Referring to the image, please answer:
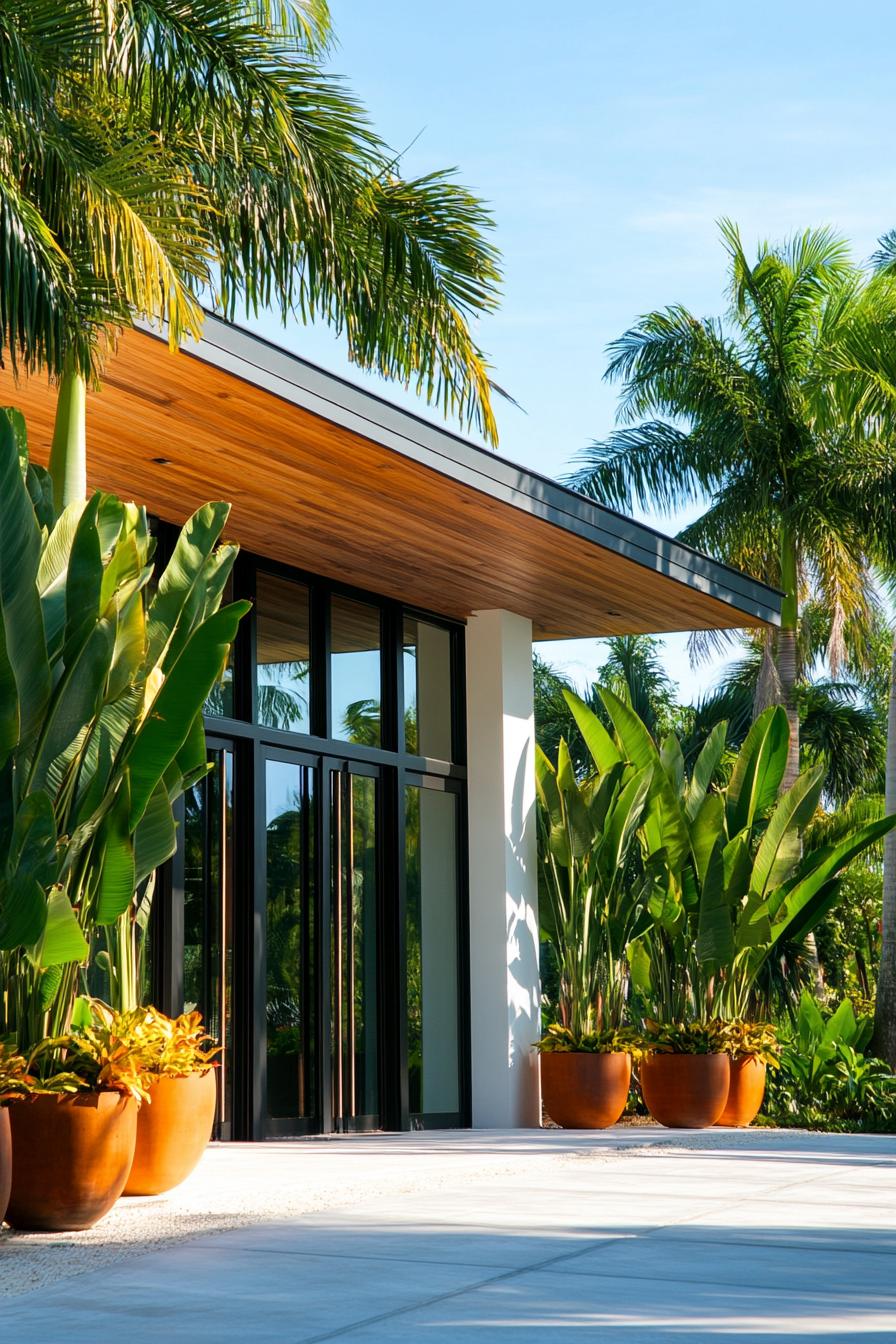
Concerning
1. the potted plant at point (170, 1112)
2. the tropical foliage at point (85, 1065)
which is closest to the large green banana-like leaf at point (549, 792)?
the potted plant at point (170, 1112)

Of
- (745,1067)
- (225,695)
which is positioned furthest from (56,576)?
(745,1067)

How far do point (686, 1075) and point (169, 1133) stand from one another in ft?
15.8

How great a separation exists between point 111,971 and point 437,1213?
1.58m

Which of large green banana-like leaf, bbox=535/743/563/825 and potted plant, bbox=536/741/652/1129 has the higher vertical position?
large green banana-like leaf, bbox=535/743/563/825

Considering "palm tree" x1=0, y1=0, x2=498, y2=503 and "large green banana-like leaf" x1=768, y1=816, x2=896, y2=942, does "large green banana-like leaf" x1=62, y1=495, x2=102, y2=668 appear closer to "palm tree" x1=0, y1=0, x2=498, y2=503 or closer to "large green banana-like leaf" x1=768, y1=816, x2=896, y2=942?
"palm tree" x1=0, y1=0, x2=498, y2=503

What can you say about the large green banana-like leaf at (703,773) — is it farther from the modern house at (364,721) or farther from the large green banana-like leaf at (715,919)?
the modern house at (364,721)

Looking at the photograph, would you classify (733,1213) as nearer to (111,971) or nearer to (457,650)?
(111,971)

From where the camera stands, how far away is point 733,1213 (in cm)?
572

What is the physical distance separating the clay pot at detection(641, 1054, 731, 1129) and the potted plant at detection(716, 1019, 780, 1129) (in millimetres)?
163

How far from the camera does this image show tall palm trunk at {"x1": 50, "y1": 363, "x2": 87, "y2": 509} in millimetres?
5824

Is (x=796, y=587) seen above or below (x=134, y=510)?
above

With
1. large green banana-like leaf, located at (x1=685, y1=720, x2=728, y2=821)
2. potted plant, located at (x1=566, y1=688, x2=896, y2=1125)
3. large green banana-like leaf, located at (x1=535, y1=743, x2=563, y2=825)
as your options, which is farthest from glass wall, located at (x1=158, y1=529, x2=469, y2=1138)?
large green banana-like leaf, located at (x1=685, y1=720, x2=728, y2=821)

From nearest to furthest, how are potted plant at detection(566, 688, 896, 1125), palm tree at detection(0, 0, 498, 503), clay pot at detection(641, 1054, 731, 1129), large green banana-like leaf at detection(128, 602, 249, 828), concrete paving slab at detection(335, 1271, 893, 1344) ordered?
concrete paving slab at detection(335, 1271, 893, 1344) < large green banana-like leaf at detection(128, 602, 249, 828) < palm tree at detection(0, 0, 498, 503) < clay pot at detection(641, 1054, 731, 1129) < potted plant at detection(566, 688, 896, 1125)

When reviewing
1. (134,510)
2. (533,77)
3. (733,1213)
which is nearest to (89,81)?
(134,510)
